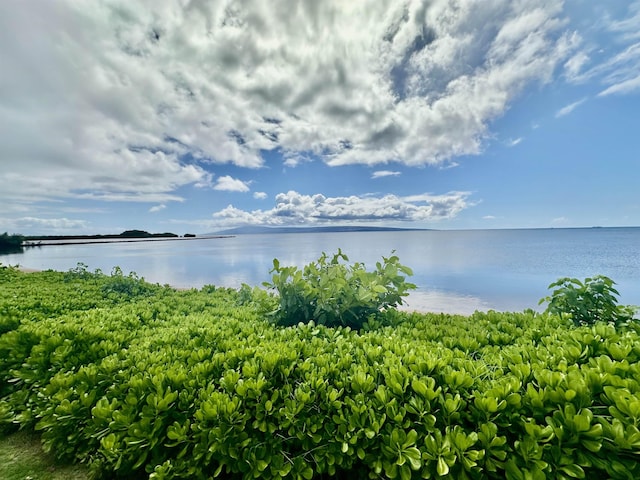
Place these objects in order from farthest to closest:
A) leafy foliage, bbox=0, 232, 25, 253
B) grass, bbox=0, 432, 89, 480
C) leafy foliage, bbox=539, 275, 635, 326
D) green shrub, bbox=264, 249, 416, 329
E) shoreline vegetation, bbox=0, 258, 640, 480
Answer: leafy foliage, bbox=0, 232, 25, 253, green shrub, bbox=264, 249, 416, 329, leafy foliage, bbox=539, 275, 635, 326, grass, bbox=0, 432, 89, 480, shoreline vegetation, bbox=0, 258, 640, 480

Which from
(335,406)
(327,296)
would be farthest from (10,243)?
(335,406)

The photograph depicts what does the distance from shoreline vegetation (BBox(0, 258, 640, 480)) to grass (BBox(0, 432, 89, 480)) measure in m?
0.09

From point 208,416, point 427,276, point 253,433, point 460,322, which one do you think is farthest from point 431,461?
point 427,276

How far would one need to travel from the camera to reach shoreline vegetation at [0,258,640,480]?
1493 millimetres

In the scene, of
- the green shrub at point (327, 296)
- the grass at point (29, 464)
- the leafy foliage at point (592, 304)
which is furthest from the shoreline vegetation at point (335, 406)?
the leafy foliage at point (592, 304)

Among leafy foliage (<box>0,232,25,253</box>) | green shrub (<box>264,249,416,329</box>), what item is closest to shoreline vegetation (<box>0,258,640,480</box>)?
green shrub (<box>264,249,416,329</box>)

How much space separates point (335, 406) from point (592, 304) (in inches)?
145

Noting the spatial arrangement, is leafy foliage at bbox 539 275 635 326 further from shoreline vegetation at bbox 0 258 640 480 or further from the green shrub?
the green shrub

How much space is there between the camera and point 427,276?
23219 millimetres

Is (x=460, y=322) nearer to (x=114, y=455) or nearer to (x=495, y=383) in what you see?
(x=495, y=383)

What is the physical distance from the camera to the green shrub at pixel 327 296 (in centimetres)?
367

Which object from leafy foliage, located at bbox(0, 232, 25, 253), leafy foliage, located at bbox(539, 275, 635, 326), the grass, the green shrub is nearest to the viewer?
the grass

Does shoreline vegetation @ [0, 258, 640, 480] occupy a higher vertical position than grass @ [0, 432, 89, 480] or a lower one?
higher

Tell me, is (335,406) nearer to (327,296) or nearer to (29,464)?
(327,296)
